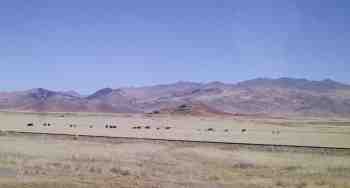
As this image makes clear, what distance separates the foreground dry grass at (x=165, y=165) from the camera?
1991cm

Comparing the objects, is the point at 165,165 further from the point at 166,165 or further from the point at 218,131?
the point at 218,131

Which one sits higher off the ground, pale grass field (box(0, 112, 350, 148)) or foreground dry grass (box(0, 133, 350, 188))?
pale grass field (box(0, 112, 350, 148))

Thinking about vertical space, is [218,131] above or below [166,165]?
above

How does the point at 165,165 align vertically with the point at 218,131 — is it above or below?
below

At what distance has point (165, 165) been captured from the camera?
24.6 m

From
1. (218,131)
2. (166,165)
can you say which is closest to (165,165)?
(166,165)

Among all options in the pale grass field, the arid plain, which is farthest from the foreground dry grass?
the pale grass field

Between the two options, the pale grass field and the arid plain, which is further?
the pale grass field

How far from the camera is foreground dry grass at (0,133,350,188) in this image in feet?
65.3

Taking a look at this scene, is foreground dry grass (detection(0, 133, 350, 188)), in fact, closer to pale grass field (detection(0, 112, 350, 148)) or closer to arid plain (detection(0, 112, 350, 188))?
arid plain (detection(0, 112, 350, 188))

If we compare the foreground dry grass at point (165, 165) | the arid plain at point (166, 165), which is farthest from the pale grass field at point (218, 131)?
the foreground dry grass at point (165, 165)

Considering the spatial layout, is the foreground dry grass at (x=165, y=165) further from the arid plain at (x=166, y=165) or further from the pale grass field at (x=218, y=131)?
the pale grass field at (x=218, y=131)

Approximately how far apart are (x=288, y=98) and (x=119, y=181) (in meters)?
164

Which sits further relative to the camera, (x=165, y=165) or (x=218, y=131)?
(x=218, y=131)
